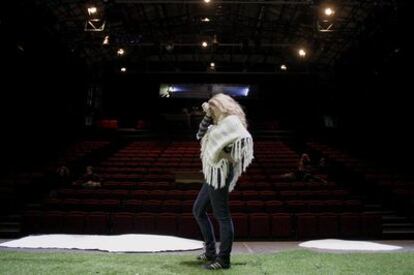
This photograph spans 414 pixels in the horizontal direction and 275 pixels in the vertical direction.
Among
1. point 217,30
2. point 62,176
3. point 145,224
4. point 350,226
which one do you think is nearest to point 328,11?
point 217,30

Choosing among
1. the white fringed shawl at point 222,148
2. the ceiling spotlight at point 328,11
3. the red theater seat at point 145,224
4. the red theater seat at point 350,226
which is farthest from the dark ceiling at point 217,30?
the white fringed shawl at point 222,148

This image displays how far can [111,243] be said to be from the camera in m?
3.94

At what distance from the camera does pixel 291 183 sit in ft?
26.2

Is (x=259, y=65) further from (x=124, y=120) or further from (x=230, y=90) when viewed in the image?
(x=124, y=120)

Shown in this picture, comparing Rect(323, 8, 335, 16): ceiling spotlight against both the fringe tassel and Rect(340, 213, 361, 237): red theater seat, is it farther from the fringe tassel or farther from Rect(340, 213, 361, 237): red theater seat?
the fringe tassel

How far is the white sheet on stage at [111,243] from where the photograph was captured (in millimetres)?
3691

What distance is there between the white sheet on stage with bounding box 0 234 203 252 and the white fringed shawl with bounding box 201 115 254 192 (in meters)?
1.20

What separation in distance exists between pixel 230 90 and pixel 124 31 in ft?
18.8

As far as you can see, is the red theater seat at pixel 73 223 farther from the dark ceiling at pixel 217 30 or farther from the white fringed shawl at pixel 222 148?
the dark ceiling at pixel 217 30

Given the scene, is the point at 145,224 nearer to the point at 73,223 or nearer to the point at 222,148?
the point at 73,223

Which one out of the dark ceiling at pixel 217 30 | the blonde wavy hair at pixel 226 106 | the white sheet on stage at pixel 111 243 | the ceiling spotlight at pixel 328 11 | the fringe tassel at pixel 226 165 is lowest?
the white sheet on stage at pixel 111 243

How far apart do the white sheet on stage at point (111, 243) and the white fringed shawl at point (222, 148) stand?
3.94 feet

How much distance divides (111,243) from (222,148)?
1.82 metres

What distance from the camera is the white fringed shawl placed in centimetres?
282
